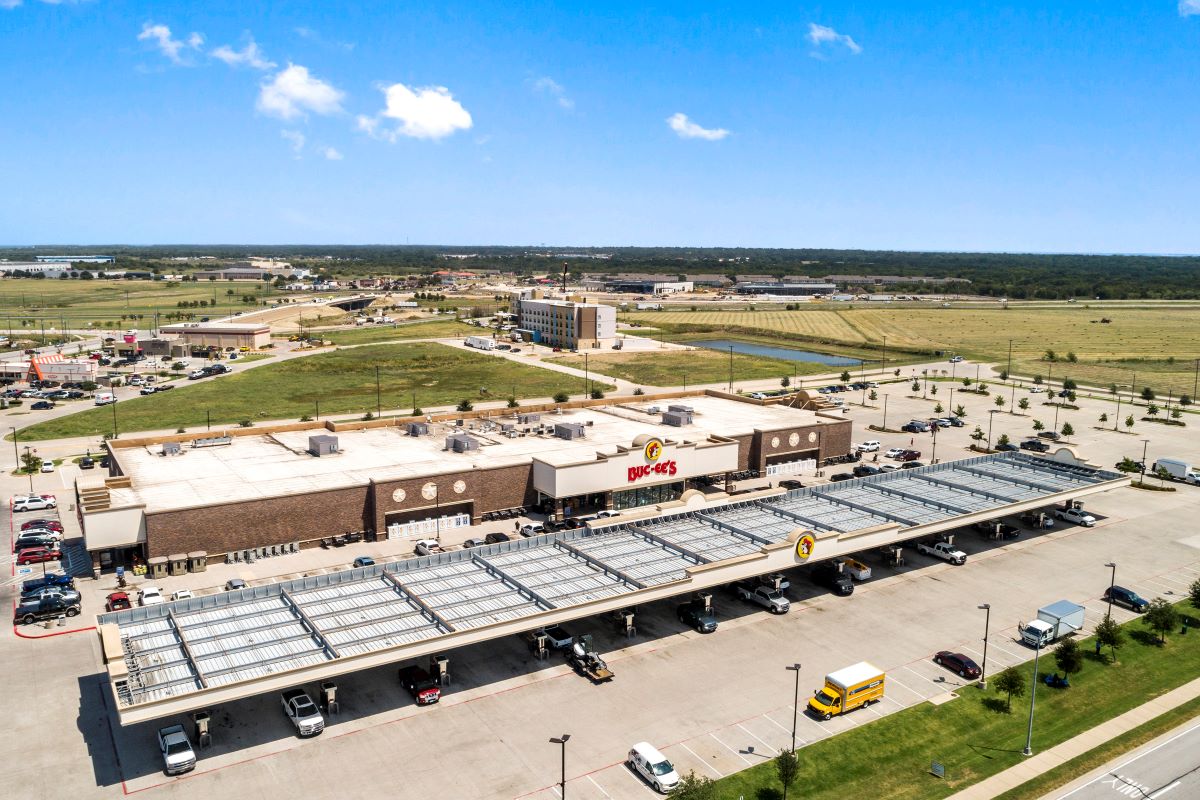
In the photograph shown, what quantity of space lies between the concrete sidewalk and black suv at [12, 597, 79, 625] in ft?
167

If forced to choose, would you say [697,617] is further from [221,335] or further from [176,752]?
[221,335]

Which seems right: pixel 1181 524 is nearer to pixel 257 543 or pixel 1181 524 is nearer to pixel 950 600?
pixel 950 600

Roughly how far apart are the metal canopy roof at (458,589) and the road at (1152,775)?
21.3m

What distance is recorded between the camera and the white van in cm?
3628

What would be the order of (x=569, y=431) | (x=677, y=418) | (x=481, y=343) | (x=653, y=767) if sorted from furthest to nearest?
(x=481, y=343), (x=677, y=418), (x=569, y=431), (x=653, y=767)

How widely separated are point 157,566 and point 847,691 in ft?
149

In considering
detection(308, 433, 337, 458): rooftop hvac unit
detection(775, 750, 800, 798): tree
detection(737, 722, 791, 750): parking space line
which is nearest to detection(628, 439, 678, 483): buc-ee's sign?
detection(308, 433, 337, 458): rooftop hvac unit

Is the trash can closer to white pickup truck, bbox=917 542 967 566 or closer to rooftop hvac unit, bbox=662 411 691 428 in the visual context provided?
rooftop hvac unit, bbox=662 411 691 428

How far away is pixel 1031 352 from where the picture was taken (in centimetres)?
19038

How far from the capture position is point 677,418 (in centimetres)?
8938

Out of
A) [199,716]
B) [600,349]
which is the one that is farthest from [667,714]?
[600,349]

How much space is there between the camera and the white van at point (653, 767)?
3628 cm

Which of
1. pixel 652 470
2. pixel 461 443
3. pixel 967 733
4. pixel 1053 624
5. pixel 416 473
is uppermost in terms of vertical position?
pixel 461 443

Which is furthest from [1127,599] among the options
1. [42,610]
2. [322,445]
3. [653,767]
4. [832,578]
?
[42,610]
